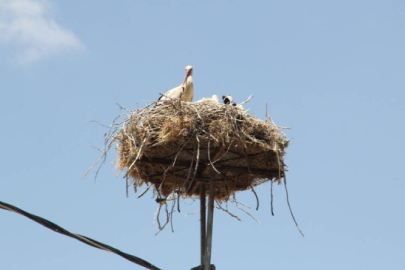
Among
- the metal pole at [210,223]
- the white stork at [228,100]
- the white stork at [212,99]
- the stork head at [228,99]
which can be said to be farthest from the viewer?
the stork head at [228,99]

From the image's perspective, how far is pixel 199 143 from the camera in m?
7.73

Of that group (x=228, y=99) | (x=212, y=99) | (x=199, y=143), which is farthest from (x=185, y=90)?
(x=199, y=143)

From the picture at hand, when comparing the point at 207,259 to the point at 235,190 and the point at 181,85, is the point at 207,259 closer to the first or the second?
the point at 235,190

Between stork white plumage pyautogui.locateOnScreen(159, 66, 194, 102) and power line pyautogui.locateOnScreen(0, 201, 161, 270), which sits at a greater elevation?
stork white plumage pyautogui.locateOnScreen(159, 66, 194, 102)

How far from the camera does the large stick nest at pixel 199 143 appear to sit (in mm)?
7844

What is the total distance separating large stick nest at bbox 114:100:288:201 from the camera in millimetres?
7844

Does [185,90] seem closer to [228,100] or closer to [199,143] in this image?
[228,100]

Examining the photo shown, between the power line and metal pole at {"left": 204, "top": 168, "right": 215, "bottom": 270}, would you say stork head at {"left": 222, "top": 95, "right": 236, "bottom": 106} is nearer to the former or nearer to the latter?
metal pole at {"left": 204, "top": 168, "right": 215, "bottom": 270}

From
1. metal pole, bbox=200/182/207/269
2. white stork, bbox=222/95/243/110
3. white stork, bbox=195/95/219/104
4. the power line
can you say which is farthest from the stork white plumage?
the power line

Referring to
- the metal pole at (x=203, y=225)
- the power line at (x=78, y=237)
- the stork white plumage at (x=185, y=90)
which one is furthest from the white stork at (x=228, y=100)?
the power line at (x=78, y=237)

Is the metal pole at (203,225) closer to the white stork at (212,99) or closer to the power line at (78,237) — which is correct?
the white stork at (212,99)

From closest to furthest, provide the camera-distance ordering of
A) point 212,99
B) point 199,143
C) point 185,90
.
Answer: point 199,143, point 212,99, point 185,90

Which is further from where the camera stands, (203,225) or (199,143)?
(203,225)

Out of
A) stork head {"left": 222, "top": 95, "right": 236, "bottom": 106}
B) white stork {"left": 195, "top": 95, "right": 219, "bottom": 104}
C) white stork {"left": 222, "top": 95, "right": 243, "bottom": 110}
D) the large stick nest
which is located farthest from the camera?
stork head {"left": 222, "top": 95, "right": 236, "bottom": 106}
